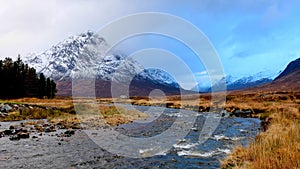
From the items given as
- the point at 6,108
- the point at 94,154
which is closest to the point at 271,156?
the point at 94,154

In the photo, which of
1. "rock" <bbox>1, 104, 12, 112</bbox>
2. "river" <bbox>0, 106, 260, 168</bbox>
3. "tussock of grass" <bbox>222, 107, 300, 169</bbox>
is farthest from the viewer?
"rock" <bbox>1, 104, 12, 112</bbox>

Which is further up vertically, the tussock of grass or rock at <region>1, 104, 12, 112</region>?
rock at <region>1, 104, 12, 112</region>

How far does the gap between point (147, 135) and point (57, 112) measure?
22715mm

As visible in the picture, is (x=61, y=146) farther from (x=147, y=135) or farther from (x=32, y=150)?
(x=147, y=135)

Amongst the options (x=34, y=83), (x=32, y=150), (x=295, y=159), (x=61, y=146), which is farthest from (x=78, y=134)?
(x=34, y=83)

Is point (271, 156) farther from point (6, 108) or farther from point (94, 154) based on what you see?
point (6, 108)

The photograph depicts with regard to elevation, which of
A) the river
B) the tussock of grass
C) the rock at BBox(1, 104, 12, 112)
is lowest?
the river

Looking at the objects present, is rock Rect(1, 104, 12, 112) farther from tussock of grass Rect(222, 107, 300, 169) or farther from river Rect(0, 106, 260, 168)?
tussock of grass Rect(222, 107, 300, 169)

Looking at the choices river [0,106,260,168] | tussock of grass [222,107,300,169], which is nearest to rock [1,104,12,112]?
river [0,106,260,168]

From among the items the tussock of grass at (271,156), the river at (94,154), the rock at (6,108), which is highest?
the rock at (6,108)

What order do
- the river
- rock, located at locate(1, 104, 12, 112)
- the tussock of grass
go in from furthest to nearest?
rock, located at locate(1, 104, 12, 112)
the river
the tussock of grass

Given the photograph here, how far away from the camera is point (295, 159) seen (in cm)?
962

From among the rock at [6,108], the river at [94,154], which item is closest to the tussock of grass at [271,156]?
the river at [94,154]

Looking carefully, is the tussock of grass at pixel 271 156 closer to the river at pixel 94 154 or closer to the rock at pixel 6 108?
the river at pixel 94 154
